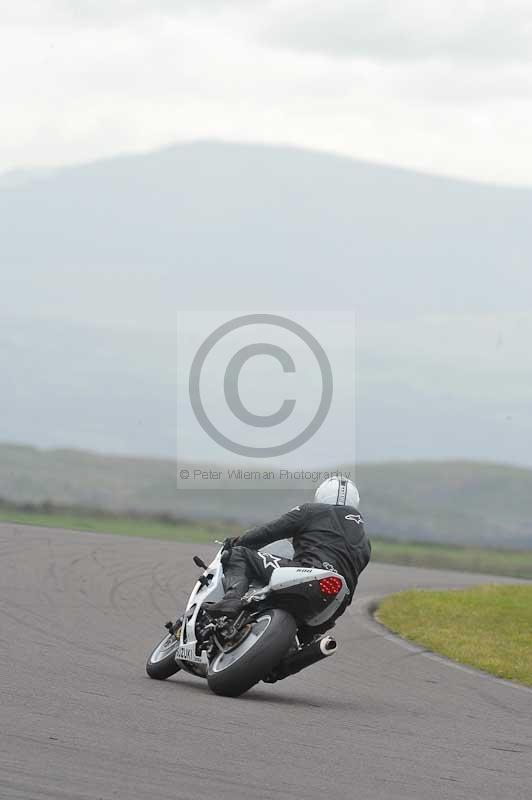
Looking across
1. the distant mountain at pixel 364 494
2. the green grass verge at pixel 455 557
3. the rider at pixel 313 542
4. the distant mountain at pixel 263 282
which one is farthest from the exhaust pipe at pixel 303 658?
the distant mountain at pixel 263 282

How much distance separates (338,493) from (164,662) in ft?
5.93

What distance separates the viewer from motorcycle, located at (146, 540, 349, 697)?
9.47 m

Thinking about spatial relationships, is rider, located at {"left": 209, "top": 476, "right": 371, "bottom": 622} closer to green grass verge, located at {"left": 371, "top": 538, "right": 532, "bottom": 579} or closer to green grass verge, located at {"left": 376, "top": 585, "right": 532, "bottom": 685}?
green grass verge, located at {"left": 376, "top": 585, "right": 532, "bottom": 685}

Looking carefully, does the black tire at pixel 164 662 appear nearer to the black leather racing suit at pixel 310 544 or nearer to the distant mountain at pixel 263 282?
the black leather racing suit at pixel 310 544

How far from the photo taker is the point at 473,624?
18.8 m

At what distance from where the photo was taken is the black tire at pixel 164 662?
34.0 ft

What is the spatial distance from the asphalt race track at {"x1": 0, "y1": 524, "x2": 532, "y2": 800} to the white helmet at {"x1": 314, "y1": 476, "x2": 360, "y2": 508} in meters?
1.47

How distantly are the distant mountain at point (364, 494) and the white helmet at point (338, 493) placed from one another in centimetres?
2942

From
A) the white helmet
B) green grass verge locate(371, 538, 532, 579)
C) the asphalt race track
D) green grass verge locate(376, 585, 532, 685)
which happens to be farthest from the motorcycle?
green grass verge locate(371, 538, 532, 579)

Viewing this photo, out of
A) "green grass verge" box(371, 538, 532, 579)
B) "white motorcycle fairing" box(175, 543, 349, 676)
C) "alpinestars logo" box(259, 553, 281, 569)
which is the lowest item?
"green grass verge" box(371, 538, 532, 579)

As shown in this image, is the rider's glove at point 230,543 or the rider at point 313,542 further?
the rider's glove at point 230,543

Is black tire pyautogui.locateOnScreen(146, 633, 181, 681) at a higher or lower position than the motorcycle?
lower

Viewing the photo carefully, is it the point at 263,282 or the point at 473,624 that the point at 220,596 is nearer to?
the point at 473,624

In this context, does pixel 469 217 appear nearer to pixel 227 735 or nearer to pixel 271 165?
pixel 271 165
